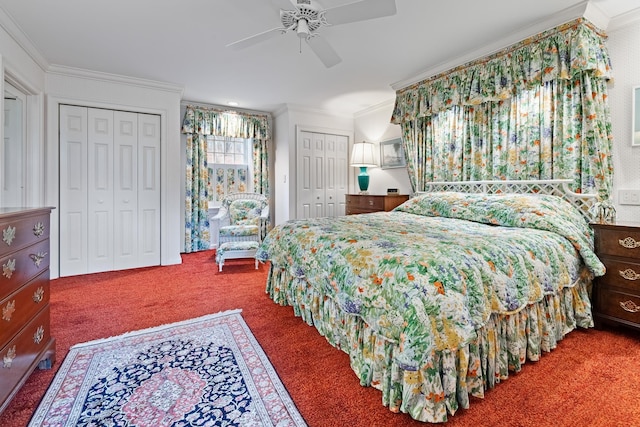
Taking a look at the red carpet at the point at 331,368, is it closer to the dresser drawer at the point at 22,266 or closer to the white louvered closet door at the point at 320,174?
the dresser drawer at the point at 22,266

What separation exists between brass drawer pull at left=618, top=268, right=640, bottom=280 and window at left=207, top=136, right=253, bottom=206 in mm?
4877

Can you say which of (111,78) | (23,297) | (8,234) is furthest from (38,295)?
(111,78)

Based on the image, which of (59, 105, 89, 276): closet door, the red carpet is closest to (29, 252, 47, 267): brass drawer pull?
the red carpet

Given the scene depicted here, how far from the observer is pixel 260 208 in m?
4.76

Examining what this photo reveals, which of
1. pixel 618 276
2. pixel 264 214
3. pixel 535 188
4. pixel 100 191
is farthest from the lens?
pixel 264 214

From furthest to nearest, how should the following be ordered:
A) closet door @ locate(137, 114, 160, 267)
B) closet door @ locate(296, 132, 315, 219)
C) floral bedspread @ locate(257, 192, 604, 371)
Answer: closet door @ locate(296, 132, 315, 219), closet door @ locate(137, 114, 160, 267), floral bedspread @ locate(257, 192, 604, 371)

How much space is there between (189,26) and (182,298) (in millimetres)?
2419

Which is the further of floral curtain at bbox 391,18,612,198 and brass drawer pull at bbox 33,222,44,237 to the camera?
floral curtain at bbox 391,18,612,198

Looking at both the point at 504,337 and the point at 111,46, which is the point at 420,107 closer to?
the point at 504,337

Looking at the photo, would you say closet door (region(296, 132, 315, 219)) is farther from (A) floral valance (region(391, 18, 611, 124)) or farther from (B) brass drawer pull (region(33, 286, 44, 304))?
(B) brass drawer pull (region(33, 286, 44, 304))

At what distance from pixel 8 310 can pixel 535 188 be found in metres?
3.75

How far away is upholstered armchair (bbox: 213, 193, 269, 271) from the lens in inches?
154

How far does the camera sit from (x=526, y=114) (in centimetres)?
294

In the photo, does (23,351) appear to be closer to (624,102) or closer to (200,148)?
(200,148)
